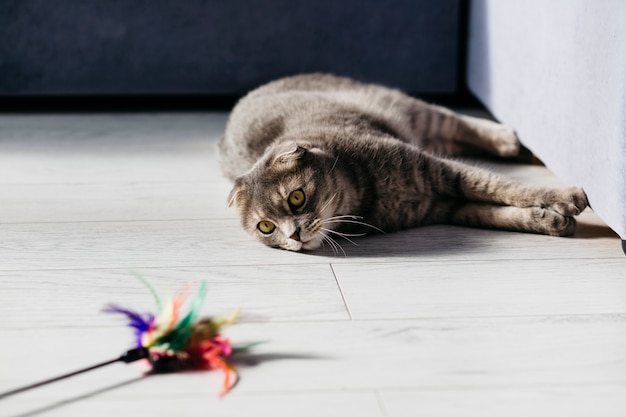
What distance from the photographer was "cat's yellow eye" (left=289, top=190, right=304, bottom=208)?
1.65 metres

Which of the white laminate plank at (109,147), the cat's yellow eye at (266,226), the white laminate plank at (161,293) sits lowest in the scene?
the white laminate plank at (109,147)

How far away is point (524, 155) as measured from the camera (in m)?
2.25

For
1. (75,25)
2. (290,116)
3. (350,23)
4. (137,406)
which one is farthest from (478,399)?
(75,25)

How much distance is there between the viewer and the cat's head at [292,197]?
1636 mm

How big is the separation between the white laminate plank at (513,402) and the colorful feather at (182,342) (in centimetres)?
24

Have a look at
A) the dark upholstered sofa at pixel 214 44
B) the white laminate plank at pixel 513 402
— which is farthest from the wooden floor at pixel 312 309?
the dark upholstered sofa at pixel 214 44

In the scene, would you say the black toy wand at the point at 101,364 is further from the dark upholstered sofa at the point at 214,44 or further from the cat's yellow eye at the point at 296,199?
the dark upholstered sofa at the point at 214,44

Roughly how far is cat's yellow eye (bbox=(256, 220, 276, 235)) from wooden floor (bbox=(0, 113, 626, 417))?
4 centimetres

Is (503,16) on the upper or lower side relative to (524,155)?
upper

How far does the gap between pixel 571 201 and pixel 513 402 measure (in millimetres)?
676

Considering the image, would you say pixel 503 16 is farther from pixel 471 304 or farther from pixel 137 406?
pixel 137 406

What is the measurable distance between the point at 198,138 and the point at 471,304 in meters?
1.34

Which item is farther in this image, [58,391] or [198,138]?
[198,138]

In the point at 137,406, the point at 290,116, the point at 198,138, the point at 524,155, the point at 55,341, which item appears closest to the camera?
the point at 137,406
